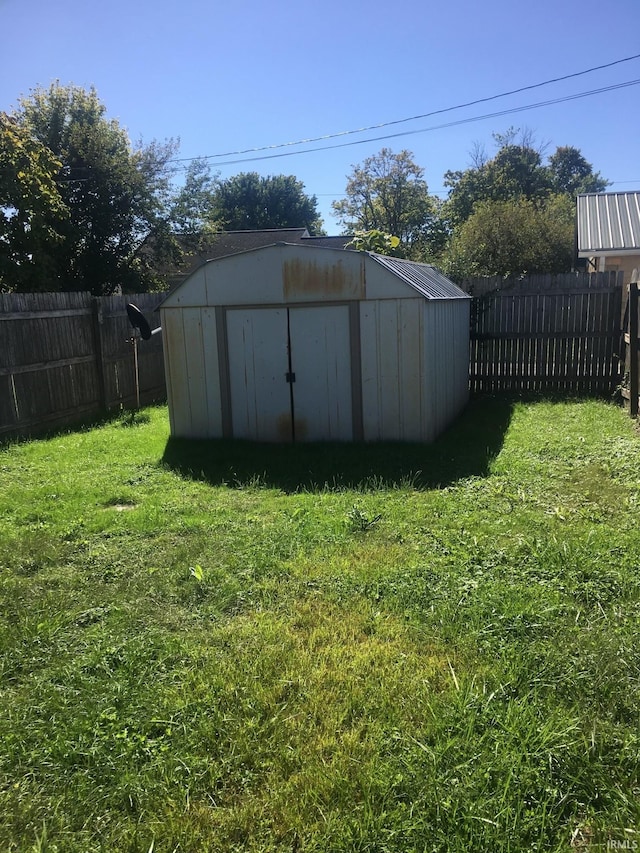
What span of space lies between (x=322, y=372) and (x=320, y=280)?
1.04 meters

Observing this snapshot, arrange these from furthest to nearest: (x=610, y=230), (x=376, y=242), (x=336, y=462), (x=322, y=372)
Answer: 1. (x=610, y=230)
2. (x=376, y=242)
3. (x=322, y=372)
4. (x=336, y=462)

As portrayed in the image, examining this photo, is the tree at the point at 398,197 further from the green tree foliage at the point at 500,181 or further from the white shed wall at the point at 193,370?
the white shed wall at the point at 193,370

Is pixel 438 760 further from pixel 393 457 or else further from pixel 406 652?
pixel 393 457

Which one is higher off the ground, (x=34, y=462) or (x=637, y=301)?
(x=637, y=301)

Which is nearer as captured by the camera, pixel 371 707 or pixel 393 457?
pixel 371 707

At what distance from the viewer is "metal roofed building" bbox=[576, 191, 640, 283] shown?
40.1ft

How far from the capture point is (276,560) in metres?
4.07

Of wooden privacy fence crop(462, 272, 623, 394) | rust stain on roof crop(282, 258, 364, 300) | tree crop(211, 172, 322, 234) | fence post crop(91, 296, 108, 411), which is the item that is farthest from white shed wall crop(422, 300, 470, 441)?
tree crop(211, 172, 322, 234)

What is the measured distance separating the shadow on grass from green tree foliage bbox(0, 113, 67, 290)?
7.40 metres

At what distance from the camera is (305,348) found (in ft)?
23.8

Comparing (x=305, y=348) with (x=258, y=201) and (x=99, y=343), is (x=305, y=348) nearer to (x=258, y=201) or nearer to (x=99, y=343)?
(x=99, y=343)

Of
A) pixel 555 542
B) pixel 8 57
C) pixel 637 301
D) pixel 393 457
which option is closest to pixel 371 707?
pixel 555 542

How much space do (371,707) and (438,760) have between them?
0.40 m

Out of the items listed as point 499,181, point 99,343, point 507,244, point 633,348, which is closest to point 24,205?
point 99,343
